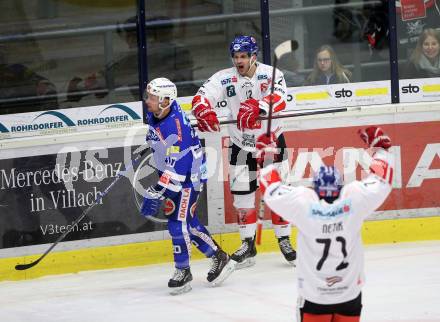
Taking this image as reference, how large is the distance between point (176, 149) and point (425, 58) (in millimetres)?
2666

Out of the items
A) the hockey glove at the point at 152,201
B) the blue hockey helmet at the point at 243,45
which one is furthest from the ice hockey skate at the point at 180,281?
the blue hockey helmet at the point at 243,45

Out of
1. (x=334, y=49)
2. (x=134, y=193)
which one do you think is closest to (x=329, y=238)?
(x=134, y=193)

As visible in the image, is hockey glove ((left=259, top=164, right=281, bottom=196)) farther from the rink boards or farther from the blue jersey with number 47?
the rink boards

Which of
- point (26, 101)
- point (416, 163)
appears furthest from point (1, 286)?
point (416, 163)

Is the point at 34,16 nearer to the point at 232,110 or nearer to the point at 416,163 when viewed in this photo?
the point at 232,110

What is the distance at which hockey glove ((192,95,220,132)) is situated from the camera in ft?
24.6

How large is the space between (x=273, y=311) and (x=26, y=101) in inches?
103

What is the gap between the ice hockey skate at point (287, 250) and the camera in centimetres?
787

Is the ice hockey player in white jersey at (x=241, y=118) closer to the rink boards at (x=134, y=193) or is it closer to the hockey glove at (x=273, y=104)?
the hockey glove at (x=273, y=104)

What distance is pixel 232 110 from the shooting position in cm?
793

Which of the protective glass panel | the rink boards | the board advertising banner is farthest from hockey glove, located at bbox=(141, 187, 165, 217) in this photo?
the protective glass panel

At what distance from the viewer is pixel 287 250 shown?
788cm

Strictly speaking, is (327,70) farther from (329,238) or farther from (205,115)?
(329,238)

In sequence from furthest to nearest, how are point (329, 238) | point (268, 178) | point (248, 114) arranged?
1. point (248, 114)
2. point (268, 178)
3. point (329, 238)
